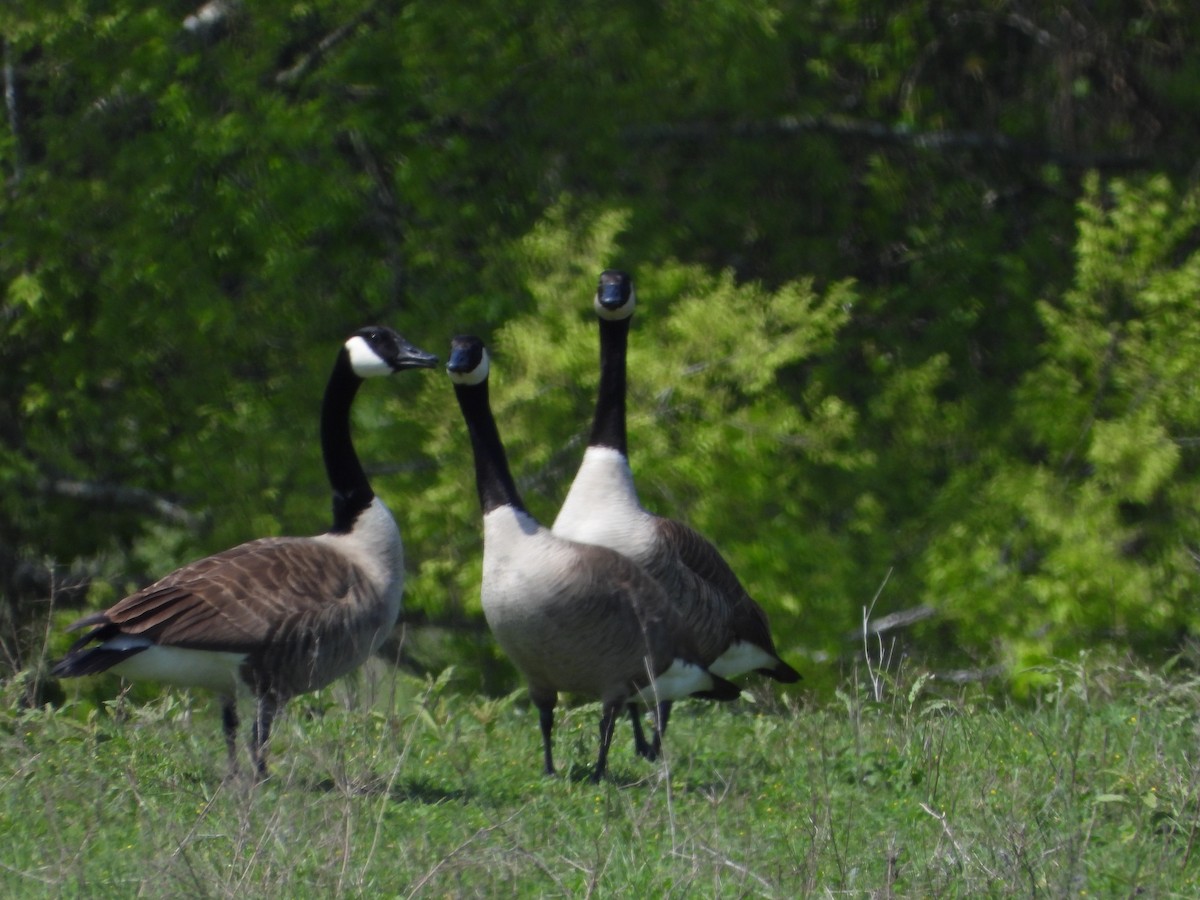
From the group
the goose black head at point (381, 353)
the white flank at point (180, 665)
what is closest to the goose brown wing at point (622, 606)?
the white flank at point (180, 665)

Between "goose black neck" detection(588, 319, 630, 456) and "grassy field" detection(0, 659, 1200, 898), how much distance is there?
1.33m

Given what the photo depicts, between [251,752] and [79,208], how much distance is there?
7.32 meters

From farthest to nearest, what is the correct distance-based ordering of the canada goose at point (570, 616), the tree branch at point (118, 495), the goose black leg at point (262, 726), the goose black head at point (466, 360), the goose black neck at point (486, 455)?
the tree branch at point (118, 495) → the goose black head at point (466, 360) → the goose black neck at point (486, 455) → the canada goose at point (570, 616) → the goose black leg at point (262, 726)

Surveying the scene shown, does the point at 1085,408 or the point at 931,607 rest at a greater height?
the point at 1085,408

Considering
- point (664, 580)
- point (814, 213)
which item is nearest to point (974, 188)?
point (814, 213)

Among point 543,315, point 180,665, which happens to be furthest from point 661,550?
point 543,315

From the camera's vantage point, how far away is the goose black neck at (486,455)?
22.8 feet

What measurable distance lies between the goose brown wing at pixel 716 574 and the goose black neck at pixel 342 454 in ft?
4.26

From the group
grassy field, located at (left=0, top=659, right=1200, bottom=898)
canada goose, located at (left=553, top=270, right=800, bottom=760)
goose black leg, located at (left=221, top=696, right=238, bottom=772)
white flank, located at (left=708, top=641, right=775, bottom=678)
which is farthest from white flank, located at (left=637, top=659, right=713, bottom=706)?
goose black leg, located at (left=221, top=696, right=238, bottom=772)

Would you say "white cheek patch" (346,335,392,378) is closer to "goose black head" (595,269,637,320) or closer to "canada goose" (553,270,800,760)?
"canada goose" (553,270,800,760)

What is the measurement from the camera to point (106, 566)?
1315 centimetres

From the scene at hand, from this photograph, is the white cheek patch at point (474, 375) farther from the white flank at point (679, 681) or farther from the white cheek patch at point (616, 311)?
the white flank at point (679, 681)

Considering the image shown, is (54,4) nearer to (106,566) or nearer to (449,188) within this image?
(449,188)

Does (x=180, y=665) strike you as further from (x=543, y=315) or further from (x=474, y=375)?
(x=543, y=315)
